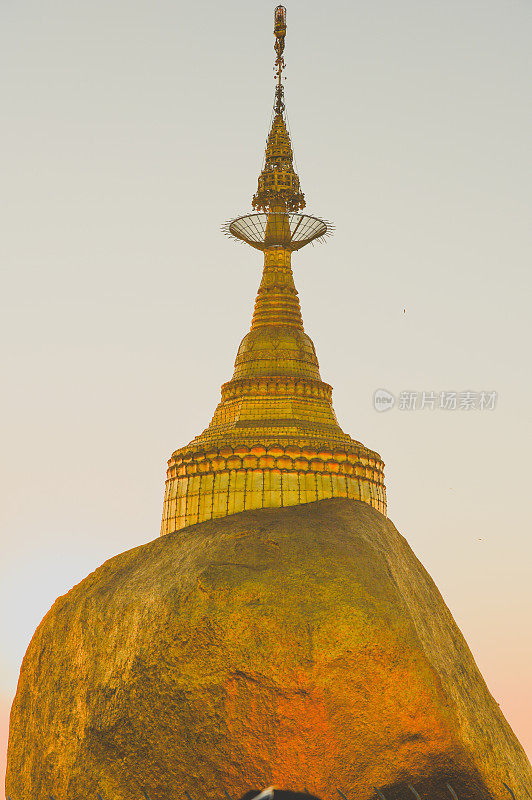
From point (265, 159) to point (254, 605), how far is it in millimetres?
12518

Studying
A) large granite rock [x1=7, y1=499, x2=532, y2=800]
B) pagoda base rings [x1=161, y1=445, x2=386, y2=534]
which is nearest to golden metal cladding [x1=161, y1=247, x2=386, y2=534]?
Answer: pagoda base rings [x1=161, y1=445, x2=386, y2=534]

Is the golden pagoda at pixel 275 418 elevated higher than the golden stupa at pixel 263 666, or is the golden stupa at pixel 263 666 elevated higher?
the golden pagoda at pixel 275 418

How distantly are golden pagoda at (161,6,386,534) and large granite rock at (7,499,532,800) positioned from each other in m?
1.92

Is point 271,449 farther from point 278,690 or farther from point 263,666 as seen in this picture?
point 278,690

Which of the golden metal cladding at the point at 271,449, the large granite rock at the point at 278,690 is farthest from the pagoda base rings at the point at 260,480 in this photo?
the large granite rock at the point at 278,690

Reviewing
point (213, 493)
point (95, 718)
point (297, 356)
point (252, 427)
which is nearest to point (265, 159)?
point (297, 356)

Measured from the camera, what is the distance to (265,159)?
21.5 meters

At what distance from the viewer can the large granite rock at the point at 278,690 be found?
12.5 metres

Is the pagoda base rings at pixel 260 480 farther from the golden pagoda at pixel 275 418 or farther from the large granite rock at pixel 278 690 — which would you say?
the large granite rock at pixel 278 690

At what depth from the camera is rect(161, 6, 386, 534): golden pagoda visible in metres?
16.5

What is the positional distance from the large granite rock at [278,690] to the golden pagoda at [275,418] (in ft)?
6.29

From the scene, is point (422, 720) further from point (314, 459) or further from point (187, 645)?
point (314, 459)

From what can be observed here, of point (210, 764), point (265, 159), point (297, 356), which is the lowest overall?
point (210, 764)

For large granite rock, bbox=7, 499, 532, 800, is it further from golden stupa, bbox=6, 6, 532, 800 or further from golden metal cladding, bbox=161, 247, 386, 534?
golden metal cladding, bbox=161, 247, 386, 534
